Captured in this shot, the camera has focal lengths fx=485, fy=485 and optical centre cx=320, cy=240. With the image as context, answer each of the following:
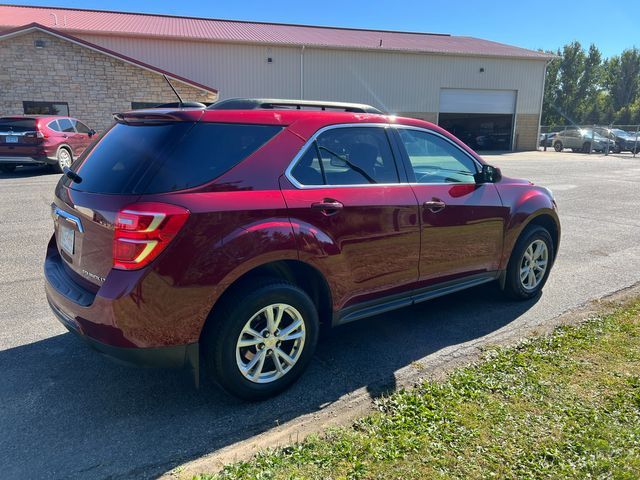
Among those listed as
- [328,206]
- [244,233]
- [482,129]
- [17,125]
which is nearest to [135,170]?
[244,233]

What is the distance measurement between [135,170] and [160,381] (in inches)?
57.8

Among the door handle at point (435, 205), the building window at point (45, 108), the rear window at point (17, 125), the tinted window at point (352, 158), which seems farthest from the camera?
the building window at point (45, 108)

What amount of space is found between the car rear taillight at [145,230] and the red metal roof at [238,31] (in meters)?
26.1

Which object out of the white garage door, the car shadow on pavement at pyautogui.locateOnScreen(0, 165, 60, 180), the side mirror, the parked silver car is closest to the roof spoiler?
the side mirror

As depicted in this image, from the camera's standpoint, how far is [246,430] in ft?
9.27

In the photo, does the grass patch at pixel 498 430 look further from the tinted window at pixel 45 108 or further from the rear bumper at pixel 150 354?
the tinted window at pixel 45 108

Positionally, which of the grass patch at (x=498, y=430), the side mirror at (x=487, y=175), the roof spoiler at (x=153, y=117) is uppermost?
the roof spoiler at (x=153, y=117)

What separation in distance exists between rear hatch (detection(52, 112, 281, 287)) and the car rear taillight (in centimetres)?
6

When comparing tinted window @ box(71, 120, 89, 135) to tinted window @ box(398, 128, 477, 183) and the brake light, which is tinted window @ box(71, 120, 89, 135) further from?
tinted window @ box(398, 128, 477, 183)

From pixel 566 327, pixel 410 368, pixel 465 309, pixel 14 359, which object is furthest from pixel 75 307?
pixel 566 327

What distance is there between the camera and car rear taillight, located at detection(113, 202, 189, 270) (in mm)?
2584

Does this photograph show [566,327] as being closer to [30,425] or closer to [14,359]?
[30,425]

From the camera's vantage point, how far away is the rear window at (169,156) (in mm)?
2730

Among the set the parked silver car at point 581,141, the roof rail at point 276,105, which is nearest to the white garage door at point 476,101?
the parked silver car at point 581,141
